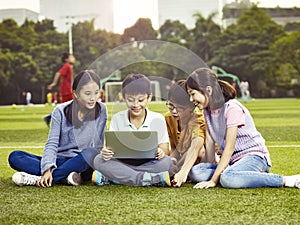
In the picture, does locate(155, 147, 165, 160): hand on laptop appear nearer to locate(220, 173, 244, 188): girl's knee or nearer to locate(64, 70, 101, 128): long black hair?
locate(220, 173, 244, 188): girl's knee

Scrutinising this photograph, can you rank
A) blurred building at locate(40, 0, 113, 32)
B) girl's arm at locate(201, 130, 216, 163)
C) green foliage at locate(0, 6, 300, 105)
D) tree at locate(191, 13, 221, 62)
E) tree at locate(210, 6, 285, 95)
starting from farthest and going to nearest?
1. blurred building at locate(40, 0, 113, 32)
2. tree at locate(191, 13, 221, 62)
3. tree at locate(210, 6, 285, 95)
4. green foliage at locate(0, 6, 300, 105)
5. girl's arm at locate(201, 130, 216, 163)

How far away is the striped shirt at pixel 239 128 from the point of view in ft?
11.4

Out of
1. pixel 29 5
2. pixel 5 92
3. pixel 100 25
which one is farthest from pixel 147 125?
pixel 29 5

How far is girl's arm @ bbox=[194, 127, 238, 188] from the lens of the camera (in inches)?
135

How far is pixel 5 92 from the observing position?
38250 millimetres

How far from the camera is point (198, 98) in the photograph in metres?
3.45

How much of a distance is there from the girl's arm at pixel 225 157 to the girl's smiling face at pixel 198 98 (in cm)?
20

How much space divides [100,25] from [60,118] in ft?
149

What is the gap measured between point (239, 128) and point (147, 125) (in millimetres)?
538

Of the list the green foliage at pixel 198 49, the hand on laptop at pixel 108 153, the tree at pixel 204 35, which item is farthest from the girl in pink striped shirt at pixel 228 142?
the tree at pixel 204 35

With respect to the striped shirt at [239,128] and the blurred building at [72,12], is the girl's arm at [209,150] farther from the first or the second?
the blurred building at [72,12]

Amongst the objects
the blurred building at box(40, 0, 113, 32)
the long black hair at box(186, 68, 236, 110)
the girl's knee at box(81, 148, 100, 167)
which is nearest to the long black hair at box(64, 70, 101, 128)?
the girl's knee at box(81, 148, 100, 167)

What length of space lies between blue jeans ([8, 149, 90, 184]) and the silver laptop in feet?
1.04

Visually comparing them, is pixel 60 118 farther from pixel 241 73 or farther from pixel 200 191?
pixel 241 73
